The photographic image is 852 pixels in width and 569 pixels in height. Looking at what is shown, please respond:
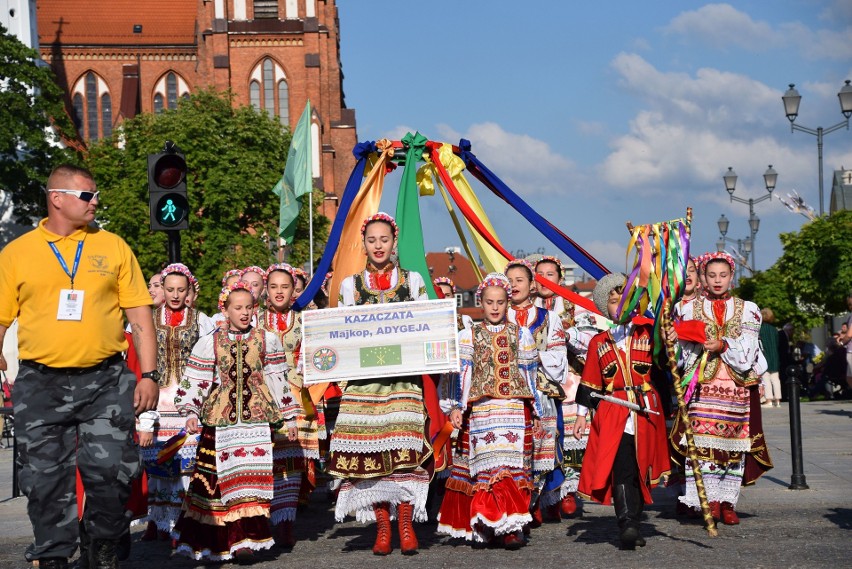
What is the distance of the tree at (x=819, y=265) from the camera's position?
1127 inches

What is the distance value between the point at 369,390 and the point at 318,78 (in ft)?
181

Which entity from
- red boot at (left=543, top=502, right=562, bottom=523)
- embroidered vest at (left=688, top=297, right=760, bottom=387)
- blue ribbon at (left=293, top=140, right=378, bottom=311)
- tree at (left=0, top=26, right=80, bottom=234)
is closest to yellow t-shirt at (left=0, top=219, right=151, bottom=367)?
blue ribbon at (left=293, top=140, right=378, bottom=311)

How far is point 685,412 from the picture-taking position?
911 cm

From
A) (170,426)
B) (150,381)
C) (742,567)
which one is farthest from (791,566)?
(170,426)

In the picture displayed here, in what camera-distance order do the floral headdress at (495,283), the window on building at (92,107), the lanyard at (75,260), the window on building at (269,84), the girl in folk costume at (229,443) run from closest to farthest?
1. the lanyard at (75,260)
2. the girl in folk costume at (229,443)
3. the floral headdress at (495,283)
4. the window on building at (269,84)
5. the window on building at (92,107)

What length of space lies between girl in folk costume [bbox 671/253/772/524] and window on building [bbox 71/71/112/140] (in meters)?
64.1

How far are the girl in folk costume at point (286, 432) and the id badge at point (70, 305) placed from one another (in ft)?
9.30

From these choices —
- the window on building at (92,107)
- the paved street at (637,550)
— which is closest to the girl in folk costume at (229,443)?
the paved street at (637,550)

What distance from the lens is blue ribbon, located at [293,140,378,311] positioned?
9.79 metres

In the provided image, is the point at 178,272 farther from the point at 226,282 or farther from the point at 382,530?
the point at 382,530

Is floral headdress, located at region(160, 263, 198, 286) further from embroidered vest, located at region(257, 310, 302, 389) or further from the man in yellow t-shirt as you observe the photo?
the man in yellow t-shirt

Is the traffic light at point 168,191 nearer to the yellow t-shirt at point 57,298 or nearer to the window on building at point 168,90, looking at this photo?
the yellow t-shirt at point 57,298

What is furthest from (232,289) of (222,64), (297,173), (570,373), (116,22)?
(116,22)

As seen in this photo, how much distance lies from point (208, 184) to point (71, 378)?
39.2m
